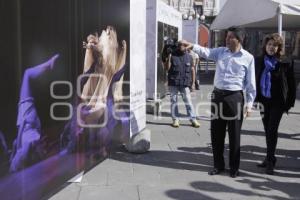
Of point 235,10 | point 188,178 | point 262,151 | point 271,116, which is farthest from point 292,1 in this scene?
point 188,178

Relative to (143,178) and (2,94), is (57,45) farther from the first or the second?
(143,178)

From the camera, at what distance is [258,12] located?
47.4 ft

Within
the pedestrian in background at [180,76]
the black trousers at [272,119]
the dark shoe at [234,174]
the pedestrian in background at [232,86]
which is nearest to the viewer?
the pedestrian in background at [232,86]

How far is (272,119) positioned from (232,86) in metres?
0.76

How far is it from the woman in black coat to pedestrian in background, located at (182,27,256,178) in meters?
0.33

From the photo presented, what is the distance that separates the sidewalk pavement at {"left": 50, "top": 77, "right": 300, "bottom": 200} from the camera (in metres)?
5.32

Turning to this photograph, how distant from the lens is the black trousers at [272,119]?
6.18m

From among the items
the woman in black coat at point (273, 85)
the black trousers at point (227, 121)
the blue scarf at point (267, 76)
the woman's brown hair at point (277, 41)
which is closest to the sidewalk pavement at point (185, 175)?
the black trousers at point (227, 121)

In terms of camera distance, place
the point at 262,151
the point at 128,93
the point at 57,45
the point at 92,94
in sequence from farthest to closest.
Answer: the point at 262,151, the point at 128,93, the point at 92,94, the point at 57,45

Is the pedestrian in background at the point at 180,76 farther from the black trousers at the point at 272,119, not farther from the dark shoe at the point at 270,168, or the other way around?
the dark shoe at the point at 270,168

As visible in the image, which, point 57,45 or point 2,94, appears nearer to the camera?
point 2,94

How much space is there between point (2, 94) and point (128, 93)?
3195mm

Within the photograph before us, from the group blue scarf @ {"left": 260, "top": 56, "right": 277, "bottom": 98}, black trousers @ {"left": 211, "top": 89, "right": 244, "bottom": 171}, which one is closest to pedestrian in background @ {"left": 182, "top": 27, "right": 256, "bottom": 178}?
black trousers @ {"left": 211, "top": 89, "right": 244, "bottom": 171}

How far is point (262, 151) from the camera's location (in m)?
7.54
